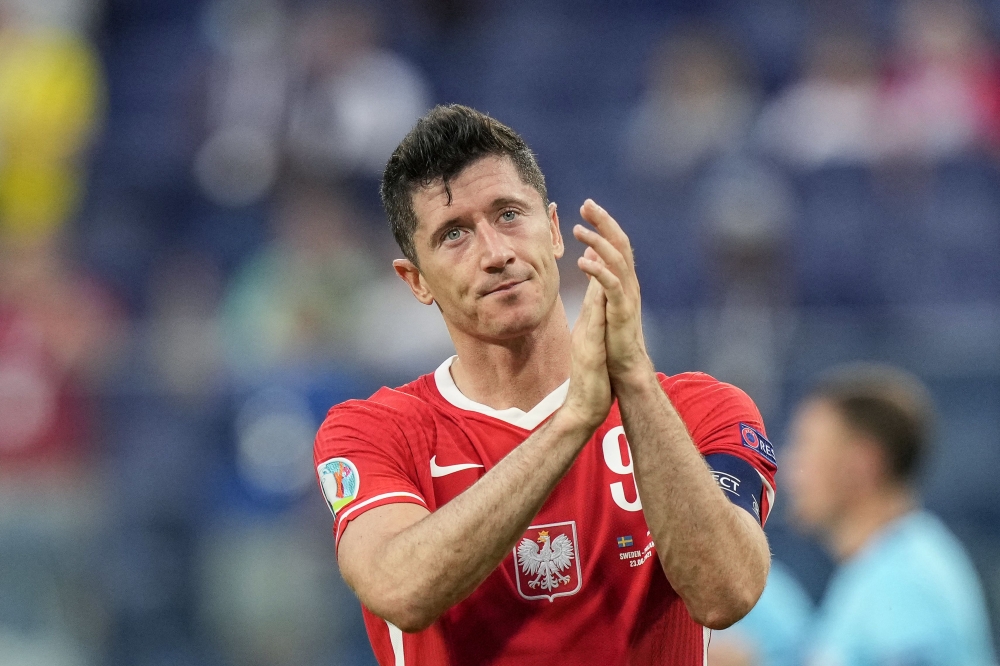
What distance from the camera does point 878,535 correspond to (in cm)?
536

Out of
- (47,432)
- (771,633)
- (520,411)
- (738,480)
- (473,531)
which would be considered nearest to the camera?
(473,531)

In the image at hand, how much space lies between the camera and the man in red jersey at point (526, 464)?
9.16 feet

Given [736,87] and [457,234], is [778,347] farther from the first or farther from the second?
[457,234]

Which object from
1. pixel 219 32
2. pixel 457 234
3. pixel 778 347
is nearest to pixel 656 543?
pixel 457 234

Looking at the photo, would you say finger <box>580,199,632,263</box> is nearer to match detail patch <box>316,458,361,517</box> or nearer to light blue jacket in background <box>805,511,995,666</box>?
match detail patch <box>316,458,361,517</box>

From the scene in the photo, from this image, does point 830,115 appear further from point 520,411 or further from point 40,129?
point 520,411

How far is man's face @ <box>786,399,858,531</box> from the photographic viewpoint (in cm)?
545

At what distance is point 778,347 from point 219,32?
6.27 meters

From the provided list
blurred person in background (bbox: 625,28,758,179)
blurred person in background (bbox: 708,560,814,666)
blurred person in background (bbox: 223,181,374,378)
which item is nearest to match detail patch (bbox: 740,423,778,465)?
blurred person in background (bbox: 708,560,814,666)

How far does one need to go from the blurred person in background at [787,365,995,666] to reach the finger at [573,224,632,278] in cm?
264

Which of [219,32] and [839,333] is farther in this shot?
[219,32]

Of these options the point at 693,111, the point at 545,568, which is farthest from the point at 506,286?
the point at 693,111

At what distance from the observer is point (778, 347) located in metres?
7.79

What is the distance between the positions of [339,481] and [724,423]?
36.6 inches
